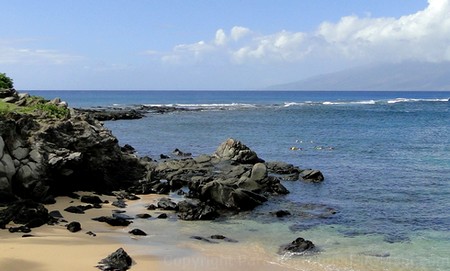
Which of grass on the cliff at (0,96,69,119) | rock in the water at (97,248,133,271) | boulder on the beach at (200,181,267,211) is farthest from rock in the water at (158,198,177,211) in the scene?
grass on the cliff at (0,96,69,119)

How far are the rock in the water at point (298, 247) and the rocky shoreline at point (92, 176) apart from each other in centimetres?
9

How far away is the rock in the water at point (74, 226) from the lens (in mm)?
21656

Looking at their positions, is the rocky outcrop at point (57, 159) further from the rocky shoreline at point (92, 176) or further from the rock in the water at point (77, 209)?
the rock in the water at point (77, 209)

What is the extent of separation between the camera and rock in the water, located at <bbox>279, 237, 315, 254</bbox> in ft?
66.6

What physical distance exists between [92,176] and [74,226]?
948cm

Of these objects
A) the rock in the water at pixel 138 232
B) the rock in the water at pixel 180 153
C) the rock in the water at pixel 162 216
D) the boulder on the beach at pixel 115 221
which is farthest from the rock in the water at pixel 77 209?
the rock in the water at pixel 180 153

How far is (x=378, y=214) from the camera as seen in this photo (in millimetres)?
26734

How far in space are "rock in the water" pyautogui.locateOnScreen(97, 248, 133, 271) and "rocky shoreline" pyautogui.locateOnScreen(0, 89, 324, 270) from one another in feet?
15.7

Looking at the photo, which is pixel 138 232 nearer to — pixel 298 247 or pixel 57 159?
pixel 298 247

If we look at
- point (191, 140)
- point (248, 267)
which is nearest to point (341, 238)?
point (248, 267)

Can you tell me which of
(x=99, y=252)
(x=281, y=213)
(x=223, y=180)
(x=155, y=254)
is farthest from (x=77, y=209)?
(x=223, y=180)

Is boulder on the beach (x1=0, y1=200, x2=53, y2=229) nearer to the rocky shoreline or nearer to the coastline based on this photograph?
the rocky shoreline

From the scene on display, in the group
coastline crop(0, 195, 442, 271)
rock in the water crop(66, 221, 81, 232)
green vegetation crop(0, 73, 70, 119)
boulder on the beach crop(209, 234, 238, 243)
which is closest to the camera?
coastline crop(0, 195, 442, 271)

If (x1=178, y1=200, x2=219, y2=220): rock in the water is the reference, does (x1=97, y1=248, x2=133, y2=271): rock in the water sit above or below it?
above
